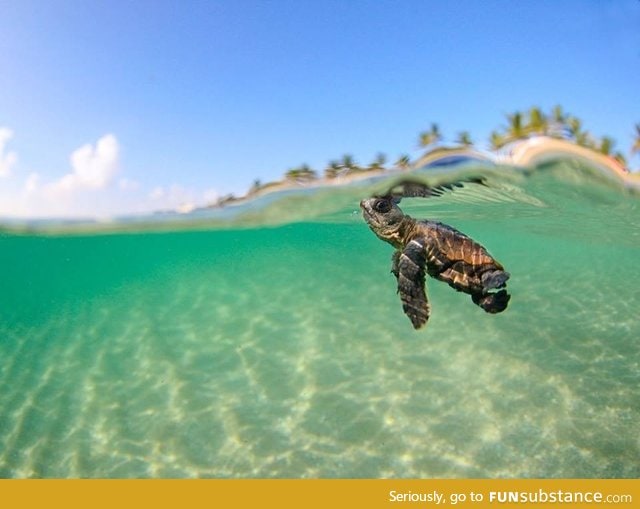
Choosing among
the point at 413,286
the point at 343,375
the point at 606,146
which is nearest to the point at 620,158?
the point at 606,146

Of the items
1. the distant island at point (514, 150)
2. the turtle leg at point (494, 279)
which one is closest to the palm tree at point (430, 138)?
the distant island at point (514, 150)

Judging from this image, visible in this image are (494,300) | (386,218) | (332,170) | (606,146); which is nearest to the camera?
(494,300)

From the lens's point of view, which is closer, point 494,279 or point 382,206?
point 494,279

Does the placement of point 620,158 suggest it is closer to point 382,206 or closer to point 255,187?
point 382,206

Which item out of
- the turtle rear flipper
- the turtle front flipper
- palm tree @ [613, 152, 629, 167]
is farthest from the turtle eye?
palm tree @ [613, 152, 629, 167]

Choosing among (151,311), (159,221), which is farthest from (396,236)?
(159,221)

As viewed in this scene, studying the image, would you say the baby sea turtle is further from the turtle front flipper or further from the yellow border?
the yellow border

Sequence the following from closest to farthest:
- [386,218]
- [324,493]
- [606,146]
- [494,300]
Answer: [494,300] → [386,218] → [324,493] → [606,146]
